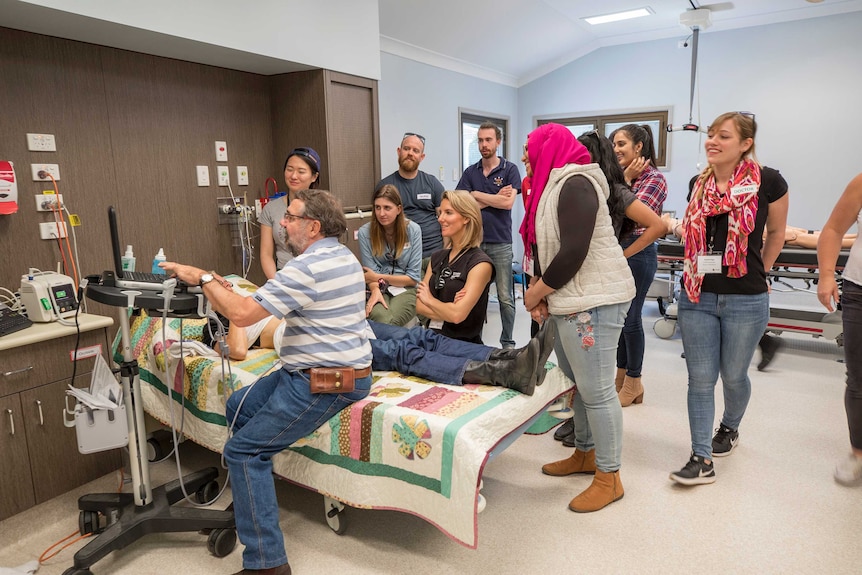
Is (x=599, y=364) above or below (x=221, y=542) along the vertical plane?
above

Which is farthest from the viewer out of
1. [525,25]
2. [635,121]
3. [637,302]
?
[635,121]

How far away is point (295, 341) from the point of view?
6.47 feet

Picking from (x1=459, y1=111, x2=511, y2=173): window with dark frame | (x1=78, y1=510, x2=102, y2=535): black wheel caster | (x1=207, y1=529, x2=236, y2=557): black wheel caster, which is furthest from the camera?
(x1=459, y1=111, x2=511, y2=173): window with dark frame

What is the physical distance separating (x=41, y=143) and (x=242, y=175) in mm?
1176

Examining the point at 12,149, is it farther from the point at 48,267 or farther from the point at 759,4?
the point at 759,4

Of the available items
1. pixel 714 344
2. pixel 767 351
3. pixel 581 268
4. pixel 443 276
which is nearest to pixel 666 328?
pixel 767 351

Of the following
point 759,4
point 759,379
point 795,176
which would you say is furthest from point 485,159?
point 795,176

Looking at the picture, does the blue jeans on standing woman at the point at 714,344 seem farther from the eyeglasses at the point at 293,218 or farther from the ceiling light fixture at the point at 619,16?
the ceiling light fixture at the point at 619,16

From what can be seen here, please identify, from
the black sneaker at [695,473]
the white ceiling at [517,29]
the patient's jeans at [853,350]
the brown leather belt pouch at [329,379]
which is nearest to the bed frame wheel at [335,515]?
the brown leather belt pouch at [329,379]

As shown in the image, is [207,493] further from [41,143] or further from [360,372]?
[41,143]

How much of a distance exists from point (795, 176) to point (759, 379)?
127 inches

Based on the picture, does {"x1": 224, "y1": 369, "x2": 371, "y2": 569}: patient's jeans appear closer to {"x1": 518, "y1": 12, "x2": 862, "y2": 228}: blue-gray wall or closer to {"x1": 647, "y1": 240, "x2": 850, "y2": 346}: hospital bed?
{"x1": 647, "y1": 240, "x2": 850, "y2": 346}: hospital bed

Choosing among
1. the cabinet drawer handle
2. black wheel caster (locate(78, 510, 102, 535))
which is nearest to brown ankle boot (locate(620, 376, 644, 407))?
black wheel caster (locate(78, 510, 102, 535))

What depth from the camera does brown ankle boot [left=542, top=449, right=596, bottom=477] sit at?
2.54 metres
